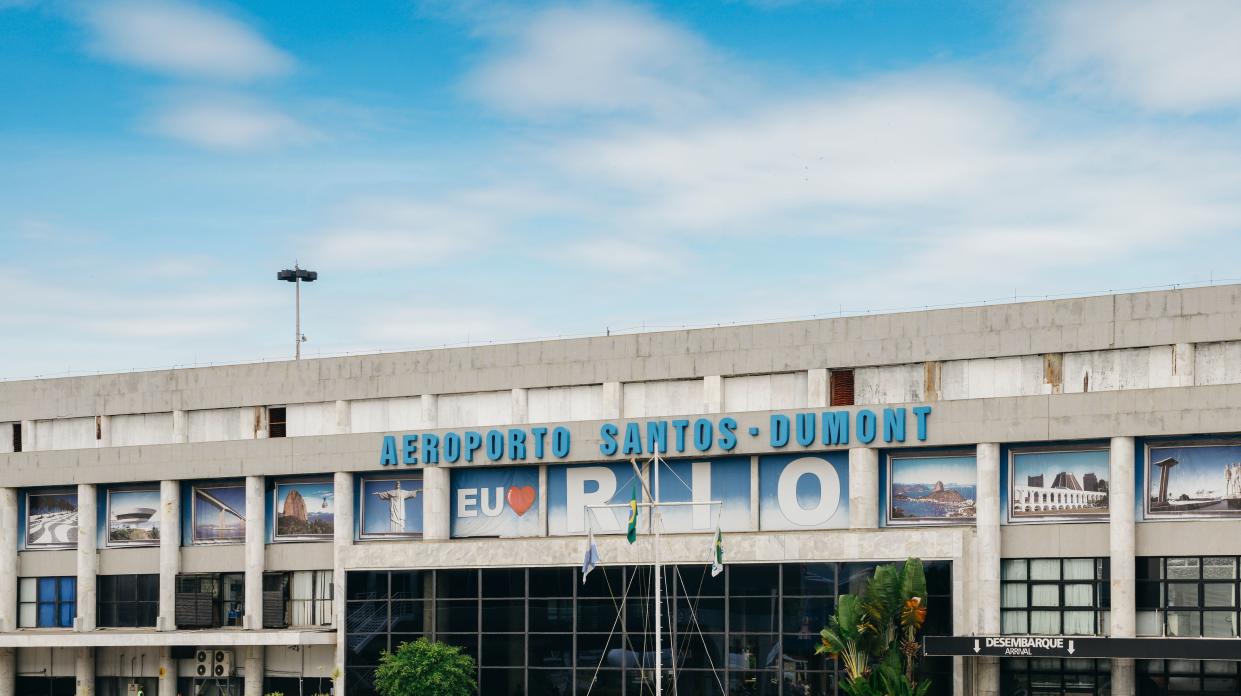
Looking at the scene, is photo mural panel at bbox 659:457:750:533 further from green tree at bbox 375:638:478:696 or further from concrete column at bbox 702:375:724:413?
green tree at bbox 375:638:478:696

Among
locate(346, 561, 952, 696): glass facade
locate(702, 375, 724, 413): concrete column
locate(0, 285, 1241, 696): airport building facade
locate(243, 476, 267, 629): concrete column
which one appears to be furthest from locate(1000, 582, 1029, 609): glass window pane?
locate(243, 476, 267, 629): concrete column

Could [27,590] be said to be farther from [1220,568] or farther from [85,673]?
[1220,568]

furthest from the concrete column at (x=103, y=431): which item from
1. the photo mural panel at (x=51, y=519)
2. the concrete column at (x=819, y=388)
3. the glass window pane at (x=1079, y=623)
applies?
the glass window pane at (x=1079, y=623)

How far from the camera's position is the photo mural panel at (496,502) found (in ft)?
228

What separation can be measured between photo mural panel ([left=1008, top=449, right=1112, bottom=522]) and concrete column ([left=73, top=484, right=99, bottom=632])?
140 ft

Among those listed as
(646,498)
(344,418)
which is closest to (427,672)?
(646,498)

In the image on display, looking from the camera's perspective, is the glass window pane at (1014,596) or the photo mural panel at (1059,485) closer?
the photo mural panel at (1059,485)

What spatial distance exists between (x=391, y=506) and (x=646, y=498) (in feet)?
41.7

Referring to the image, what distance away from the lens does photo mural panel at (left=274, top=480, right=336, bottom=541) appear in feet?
242

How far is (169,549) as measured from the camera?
7656 centimetres

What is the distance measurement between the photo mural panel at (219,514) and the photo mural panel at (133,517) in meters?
2.10

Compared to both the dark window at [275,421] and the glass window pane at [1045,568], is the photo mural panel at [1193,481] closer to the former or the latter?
the glass window pane at [1045,568]

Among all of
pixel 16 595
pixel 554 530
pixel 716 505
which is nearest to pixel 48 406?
pixel 16 595

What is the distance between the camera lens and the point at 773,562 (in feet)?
207
